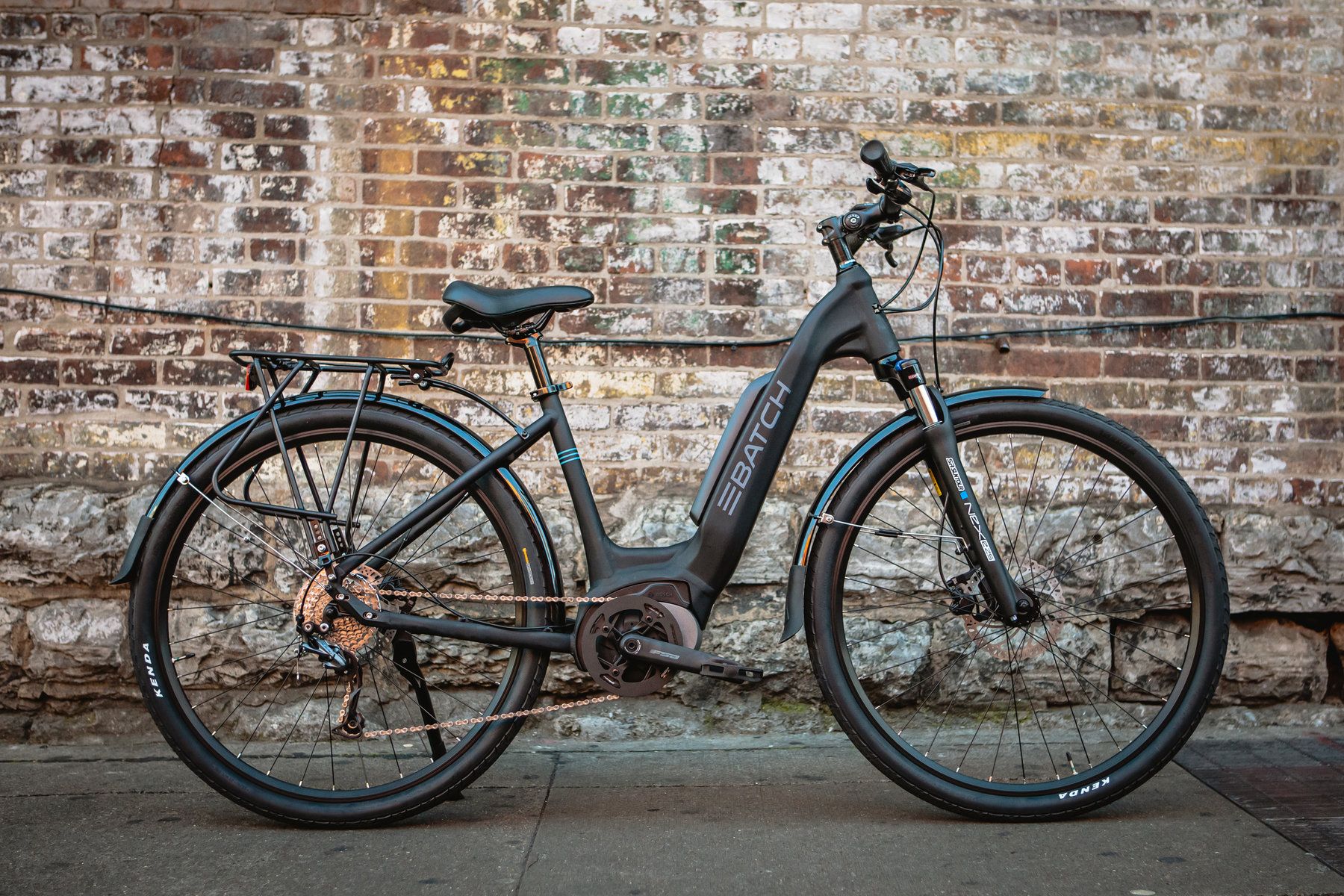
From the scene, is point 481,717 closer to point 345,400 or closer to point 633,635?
point 633,635

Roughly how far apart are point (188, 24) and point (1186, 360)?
3.27 m

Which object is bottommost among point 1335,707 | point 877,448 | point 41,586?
point 1335,707

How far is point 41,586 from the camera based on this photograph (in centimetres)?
342

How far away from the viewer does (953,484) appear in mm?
2682

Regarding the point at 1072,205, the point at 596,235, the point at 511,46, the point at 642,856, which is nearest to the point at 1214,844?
the point at 642,856

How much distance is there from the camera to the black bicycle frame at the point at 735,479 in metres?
2.66

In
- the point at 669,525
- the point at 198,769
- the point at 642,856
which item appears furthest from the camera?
the point at 669,525

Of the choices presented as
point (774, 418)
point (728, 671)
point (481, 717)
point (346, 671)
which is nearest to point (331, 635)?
point (346, 671)

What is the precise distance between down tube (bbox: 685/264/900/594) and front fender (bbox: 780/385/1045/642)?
0.45 ft

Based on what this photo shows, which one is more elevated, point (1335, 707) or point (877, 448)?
point (877, 448)

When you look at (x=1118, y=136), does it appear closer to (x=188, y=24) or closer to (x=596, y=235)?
(x=596, y=235)

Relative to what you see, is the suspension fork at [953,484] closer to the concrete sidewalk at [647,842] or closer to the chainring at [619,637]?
the concrete sidewalk at [647,842]

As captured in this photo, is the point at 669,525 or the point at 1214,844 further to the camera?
the point at 669,525

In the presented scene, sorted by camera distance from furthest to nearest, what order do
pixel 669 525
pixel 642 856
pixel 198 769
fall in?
pixel 669 525, pixel 198 769, pixel 642 856
